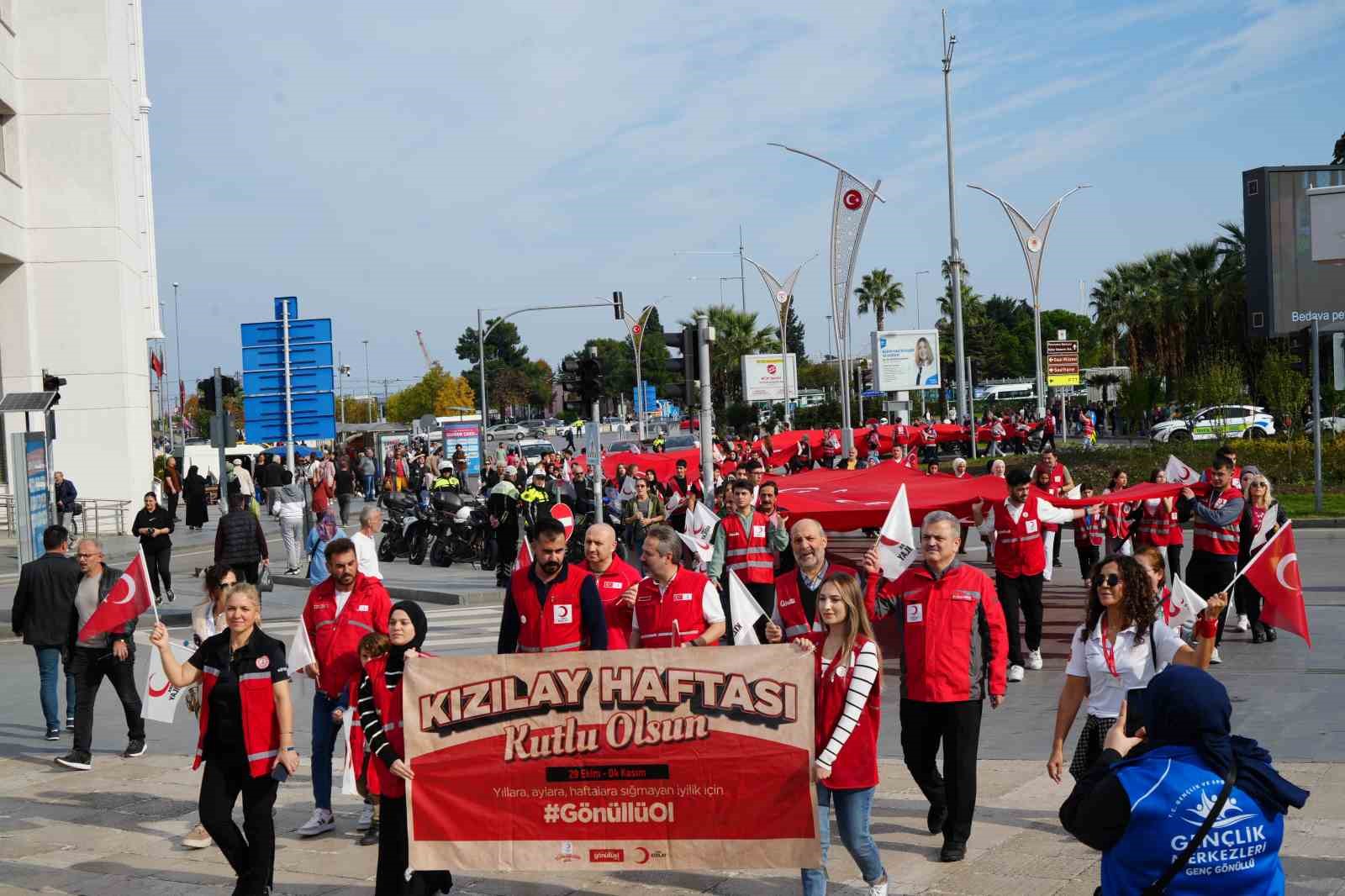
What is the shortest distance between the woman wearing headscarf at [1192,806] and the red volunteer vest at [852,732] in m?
Result: 2.34

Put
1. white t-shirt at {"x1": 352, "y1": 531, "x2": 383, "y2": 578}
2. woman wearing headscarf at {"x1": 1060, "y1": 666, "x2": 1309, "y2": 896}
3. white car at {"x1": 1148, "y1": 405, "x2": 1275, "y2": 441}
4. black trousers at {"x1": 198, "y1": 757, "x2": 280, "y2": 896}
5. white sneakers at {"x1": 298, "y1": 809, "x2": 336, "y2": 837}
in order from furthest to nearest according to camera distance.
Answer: white car at {"x1": 1148, "y1": 405, "x2": 1275, "y2": 441} → white t-shirt at {"x1": 352, "y1": 531, "x2": 383, "y2": 578} → white sneakers at {"x1": 298, "y1": 809, "x2": 336, "y2": 837} → black trousers at {"x1": 198, "y1": 757, "x2": 280, "y2": 896} → woman wearing headscarf at {"x1": 1060, "y1": 666, "x2": 1309, "y2": 896}

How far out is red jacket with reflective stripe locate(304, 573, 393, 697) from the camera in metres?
7.71

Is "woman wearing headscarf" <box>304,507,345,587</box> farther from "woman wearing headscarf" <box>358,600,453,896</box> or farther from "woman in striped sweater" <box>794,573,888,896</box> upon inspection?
"woman in striped sweater" <box>794,573,888,896</box>

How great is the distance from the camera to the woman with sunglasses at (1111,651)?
633cm

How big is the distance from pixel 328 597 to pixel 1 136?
103 ft

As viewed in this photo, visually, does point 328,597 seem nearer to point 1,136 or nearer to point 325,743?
point 325,743

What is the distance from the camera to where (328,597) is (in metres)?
7.77

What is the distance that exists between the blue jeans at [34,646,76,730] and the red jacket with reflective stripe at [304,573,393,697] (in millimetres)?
3820

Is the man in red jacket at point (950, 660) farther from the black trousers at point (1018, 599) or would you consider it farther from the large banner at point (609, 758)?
the black trousers at point (1018, 599)

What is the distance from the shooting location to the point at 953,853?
22.3 feet

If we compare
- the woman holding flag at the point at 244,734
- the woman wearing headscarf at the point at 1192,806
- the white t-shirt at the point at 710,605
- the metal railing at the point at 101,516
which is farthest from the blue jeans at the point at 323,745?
the metal railing at the point at 101,516

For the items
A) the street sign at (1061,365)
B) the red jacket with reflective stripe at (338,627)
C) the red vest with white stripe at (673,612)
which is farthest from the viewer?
the street sign at (1061,365)

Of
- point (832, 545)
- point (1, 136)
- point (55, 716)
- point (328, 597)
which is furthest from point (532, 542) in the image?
point (1, 136)

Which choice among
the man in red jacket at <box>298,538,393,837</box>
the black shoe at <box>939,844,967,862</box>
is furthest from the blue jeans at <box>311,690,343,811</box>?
the black shoe at <box>939,844,967,862</box>
